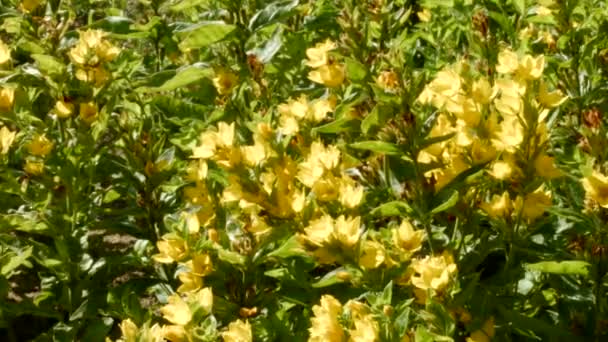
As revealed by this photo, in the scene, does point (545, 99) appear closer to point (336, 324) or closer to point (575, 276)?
point (575, 276)

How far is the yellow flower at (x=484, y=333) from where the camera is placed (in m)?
1.56

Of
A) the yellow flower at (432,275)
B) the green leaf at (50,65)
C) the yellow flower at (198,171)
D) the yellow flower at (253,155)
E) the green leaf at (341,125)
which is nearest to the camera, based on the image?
the yellow flower at (432,275)

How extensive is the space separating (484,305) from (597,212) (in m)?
0.27

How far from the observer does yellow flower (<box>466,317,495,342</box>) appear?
1561 millimetres

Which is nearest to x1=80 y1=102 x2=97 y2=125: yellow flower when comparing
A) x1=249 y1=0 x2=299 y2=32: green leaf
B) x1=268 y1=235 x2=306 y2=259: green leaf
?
x1=249 y1=0 x2=299 y2=32: green leaf

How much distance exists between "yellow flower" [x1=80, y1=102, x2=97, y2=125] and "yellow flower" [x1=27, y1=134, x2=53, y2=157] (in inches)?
4.3

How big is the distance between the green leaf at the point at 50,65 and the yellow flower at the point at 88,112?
10cm

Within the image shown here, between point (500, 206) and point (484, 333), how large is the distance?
0.23 meters

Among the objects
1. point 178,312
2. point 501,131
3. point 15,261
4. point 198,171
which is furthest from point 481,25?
point 15,261

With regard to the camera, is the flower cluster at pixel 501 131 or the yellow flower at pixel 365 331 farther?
the flower cluster at pixel 501 131

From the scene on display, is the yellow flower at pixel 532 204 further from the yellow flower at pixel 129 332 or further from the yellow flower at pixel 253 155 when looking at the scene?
the yellow flower at pixel 129 332

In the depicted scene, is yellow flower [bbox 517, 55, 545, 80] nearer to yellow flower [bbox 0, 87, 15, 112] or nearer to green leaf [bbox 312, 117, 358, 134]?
green leaf [bbox 312, 117, 358, 134]

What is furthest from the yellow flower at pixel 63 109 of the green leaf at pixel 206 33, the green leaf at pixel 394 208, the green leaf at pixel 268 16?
the green leaf at pixel 394 208

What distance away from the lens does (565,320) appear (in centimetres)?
172
